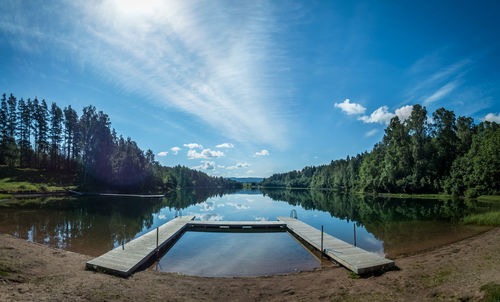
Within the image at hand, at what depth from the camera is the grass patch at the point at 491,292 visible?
5.14 metres

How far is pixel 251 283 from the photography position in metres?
8.70

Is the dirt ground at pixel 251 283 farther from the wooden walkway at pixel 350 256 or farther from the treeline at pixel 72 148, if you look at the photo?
the treeline at pixel 72 148

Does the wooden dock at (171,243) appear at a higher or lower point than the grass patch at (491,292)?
lower

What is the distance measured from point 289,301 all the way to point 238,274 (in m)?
3.73

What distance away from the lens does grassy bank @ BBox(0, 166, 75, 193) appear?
39400 mm

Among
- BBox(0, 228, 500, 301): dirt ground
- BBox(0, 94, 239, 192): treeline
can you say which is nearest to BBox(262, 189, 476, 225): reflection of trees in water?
BBox(0, 228, 500, 301): dirt ground

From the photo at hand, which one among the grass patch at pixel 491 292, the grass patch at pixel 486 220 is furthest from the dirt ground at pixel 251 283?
the grass patch at pixel 486 220

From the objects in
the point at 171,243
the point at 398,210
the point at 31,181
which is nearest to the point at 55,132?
the point at 31,181

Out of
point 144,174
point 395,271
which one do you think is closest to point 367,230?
point 395,271

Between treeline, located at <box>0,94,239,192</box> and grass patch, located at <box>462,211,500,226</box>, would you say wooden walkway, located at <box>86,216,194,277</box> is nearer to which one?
grass patch, located at <box>462,211,500,226</box>

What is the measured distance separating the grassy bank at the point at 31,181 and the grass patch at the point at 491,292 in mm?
50517

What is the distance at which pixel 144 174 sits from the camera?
221 feet

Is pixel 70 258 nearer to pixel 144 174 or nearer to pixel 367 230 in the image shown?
pixel 367 230

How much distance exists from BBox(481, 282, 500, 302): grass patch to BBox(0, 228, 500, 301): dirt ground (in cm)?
23
